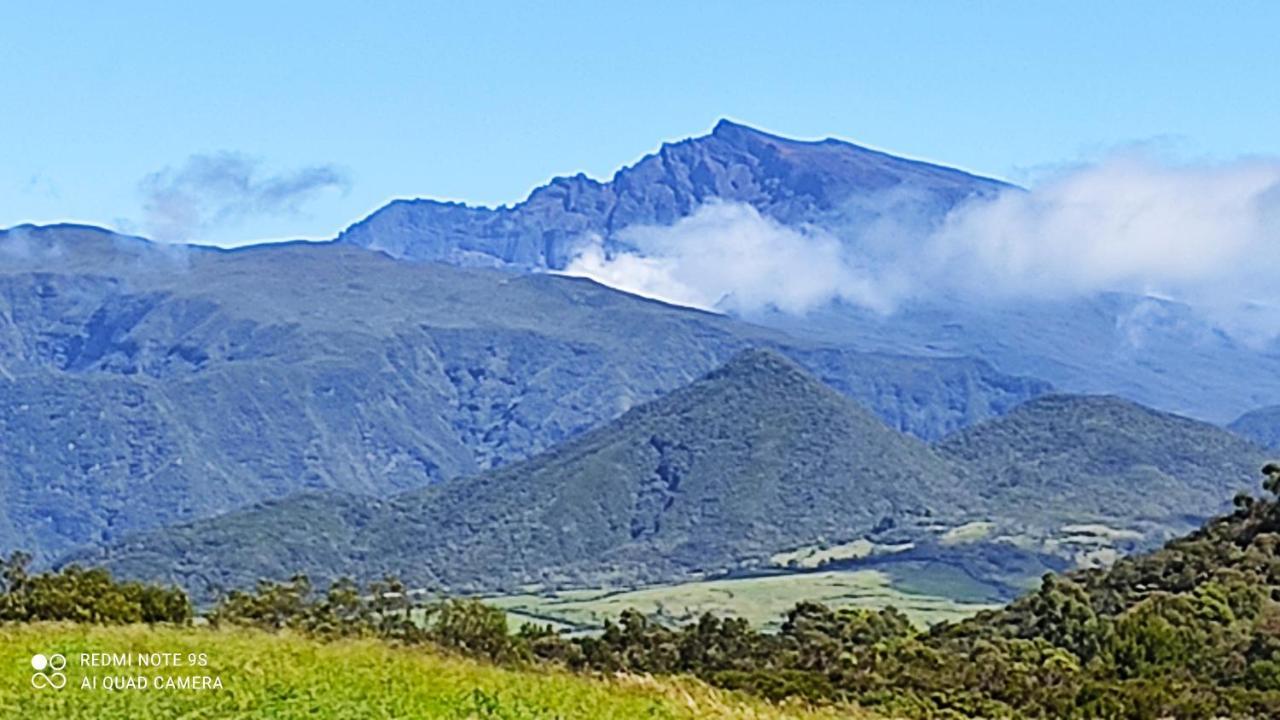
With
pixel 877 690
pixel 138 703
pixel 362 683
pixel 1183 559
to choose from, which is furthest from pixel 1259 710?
pixel 1183 559

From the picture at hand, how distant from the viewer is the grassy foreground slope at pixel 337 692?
2159cm

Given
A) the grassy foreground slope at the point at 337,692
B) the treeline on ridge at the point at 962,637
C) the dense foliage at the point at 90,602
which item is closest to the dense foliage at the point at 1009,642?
the treeline on ridge at the point at 962,637

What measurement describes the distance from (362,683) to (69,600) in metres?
20.1

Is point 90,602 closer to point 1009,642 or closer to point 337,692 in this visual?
point 337,692

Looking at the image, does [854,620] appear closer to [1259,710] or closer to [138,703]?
[1259,710]

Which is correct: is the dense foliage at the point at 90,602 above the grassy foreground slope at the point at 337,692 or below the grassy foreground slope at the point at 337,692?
below
